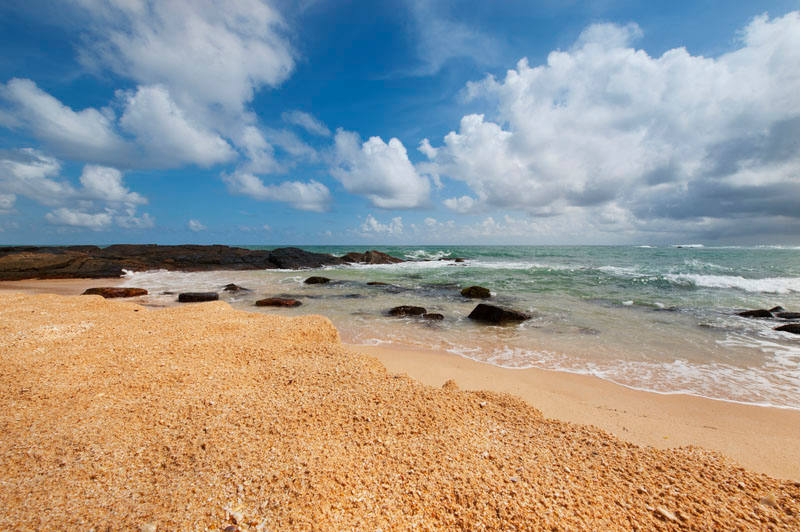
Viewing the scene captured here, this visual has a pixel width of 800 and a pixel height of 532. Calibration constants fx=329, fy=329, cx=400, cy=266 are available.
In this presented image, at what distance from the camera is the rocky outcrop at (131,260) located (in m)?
20.6

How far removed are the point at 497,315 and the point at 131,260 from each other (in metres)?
30.1

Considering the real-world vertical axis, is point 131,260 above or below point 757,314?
above

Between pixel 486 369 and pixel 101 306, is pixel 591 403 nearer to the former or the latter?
pixel 486 369

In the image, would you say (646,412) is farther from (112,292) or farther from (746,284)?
(746,284)

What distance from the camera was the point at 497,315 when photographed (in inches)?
372

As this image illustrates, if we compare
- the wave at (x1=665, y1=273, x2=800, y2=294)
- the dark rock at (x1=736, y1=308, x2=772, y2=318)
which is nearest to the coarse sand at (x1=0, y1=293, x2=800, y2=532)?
the dark rock at (x1=736, y1=308, x2=772, y2=318)

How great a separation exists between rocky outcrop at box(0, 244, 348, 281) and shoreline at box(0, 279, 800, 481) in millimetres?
25881

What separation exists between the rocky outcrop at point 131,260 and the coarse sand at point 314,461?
24038 millimetres

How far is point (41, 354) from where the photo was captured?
13.4ft

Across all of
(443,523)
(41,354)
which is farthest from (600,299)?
(41,354)

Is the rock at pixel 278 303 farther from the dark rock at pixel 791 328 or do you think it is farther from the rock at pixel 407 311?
the dark rock at pixel 791 328

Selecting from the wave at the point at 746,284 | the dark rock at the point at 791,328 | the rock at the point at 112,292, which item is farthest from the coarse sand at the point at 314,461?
the wave at the point at 746,284

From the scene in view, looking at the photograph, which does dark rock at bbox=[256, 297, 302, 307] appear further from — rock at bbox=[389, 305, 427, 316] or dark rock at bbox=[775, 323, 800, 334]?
dark rock at bbox=[775, 323, 800, 334]

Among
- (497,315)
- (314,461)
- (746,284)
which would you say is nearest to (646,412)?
(314,461)
